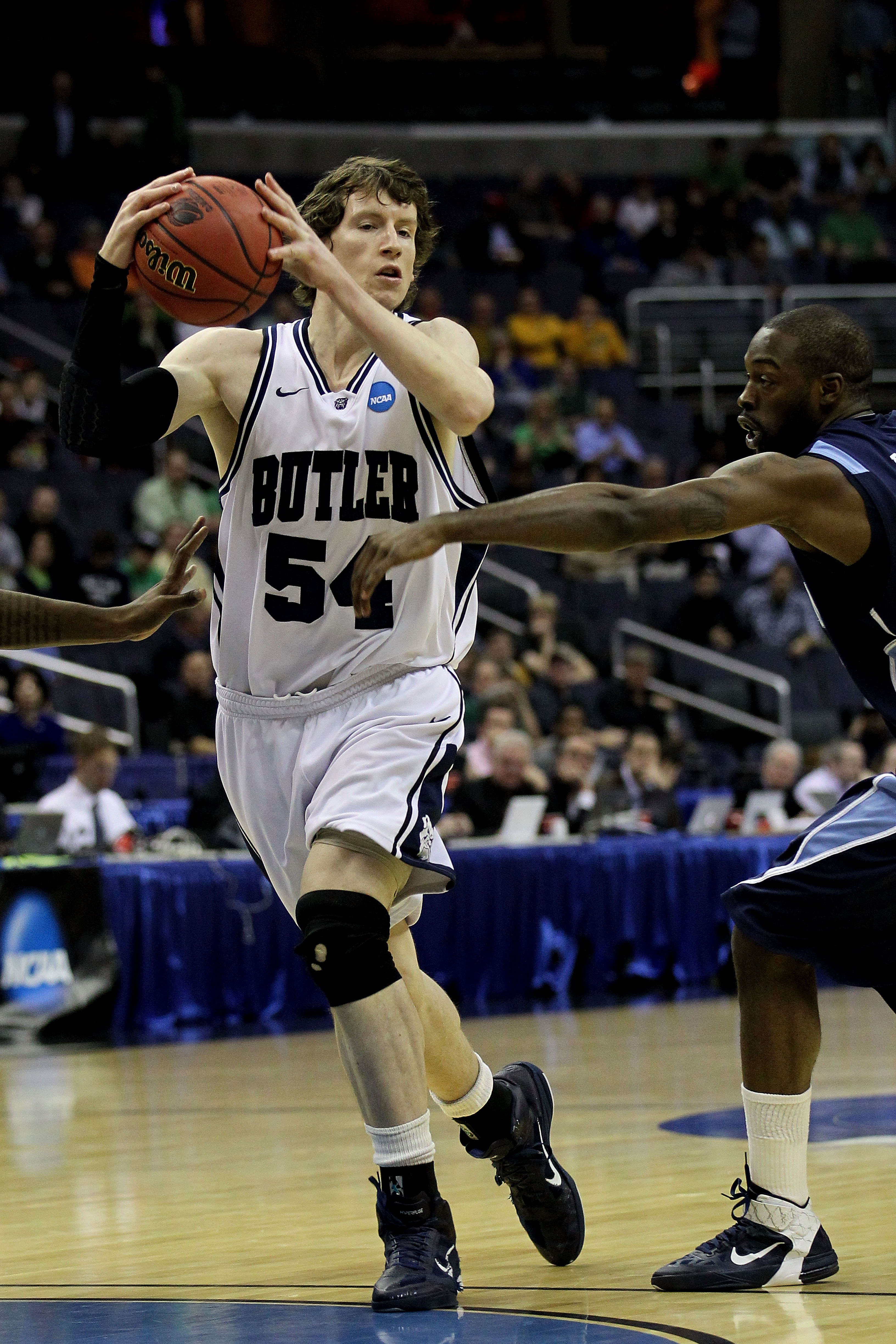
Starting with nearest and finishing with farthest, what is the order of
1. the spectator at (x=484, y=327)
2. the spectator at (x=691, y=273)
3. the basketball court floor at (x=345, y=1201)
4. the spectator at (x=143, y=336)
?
the basketball court floor at (x=345, y=1201) → the spectator at (x=143, y=336) → the spectator at (x=484, y=327) → the spectator at (x=691, y=273)

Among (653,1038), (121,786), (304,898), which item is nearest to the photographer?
(304,898)

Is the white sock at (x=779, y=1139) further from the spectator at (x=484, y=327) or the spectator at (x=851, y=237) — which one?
the spectator at (x=851, y=237)

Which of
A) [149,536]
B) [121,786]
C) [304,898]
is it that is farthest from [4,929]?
[304,898]

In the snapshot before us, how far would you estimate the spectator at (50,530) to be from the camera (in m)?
13.1

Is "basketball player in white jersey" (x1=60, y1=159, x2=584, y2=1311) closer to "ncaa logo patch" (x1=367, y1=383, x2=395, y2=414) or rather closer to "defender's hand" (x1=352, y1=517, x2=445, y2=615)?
"ncaa logo patch" (x1=367, y1=383, x2=395, y2=414)

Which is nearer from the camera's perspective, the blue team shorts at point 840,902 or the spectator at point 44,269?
the blue team shorts at point 840,902

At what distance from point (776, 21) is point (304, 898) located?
817 inches

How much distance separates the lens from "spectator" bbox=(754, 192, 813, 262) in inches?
790

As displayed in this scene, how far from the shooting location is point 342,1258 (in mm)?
4277

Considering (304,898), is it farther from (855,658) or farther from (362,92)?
(362,92)

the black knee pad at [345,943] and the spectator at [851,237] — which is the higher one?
the spectator at [851,237]

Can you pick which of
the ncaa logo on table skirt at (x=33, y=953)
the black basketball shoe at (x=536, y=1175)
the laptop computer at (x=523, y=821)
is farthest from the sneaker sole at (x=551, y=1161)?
the laptop computer at (x=523, y=821)

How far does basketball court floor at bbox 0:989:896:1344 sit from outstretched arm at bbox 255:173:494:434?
1678 millimetres

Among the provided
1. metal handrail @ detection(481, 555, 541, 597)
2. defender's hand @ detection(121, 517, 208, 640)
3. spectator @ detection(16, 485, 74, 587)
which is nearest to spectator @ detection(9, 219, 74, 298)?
spectator @ detection(16, 485, 74, 587)
